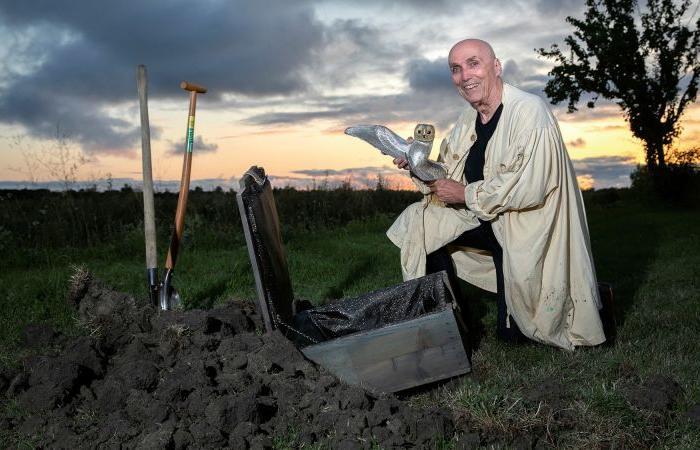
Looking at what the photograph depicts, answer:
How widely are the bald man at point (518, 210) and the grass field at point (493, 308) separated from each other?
0.26m

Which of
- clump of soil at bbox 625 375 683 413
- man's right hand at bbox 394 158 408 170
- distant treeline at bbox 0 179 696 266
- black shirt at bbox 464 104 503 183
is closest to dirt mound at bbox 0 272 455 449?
clump of soil at bbox 625 375 683 413

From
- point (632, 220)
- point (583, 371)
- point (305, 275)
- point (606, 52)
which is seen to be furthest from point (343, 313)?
point (606, 52)

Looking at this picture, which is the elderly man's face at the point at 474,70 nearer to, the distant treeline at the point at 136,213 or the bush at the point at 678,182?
the distant treeline at the point at 136,213

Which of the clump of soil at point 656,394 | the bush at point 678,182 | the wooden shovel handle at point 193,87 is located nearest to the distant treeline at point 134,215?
the wooden shovel handle at point 193,87

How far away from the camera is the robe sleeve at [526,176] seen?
422 cm

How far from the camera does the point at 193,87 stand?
495 cm

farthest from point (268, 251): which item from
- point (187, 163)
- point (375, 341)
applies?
point (187, 163)

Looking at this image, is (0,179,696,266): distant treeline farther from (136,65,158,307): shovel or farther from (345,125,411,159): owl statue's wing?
(345,125,411,159): owl statue's wing

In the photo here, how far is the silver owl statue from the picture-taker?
4227 mm

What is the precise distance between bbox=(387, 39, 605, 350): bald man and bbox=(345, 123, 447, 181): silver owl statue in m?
0.07

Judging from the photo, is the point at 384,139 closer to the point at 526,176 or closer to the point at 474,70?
the point at 474,70

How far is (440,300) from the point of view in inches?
176

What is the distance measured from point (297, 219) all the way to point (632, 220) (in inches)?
288

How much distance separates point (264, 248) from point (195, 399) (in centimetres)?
85
